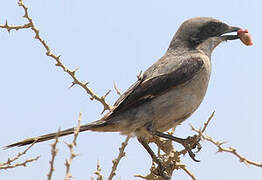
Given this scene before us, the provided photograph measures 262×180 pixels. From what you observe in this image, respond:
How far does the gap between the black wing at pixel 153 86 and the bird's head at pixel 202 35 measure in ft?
1.99

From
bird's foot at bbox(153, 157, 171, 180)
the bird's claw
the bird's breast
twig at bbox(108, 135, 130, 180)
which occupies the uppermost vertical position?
the bird's breast

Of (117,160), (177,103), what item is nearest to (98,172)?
(117,160)

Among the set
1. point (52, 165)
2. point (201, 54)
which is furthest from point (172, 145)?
point (52, 165)

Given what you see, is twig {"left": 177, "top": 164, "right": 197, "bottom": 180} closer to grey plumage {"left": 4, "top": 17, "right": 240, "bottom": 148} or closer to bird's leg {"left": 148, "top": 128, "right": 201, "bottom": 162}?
bird's leg {"left": 148, "top": 128, "right": 201, "bottom": 162}

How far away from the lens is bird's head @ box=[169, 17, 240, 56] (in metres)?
6.35

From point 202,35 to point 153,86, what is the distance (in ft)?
4.01

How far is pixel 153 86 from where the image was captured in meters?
5.68

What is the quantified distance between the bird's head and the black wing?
1.99ft

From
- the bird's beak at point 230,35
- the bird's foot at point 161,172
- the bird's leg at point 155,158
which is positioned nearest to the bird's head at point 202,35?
the bird's beak at point 230,35

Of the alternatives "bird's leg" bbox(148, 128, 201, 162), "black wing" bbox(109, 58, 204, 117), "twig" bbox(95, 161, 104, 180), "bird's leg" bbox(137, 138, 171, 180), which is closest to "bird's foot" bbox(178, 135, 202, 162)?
"bird's leg" bbox(148, 128, 201, 162)

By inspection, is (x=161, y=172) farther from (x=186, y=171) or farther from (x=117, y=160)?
(x=117, y=160)

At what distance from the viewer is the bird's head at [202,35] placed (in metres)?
6.35

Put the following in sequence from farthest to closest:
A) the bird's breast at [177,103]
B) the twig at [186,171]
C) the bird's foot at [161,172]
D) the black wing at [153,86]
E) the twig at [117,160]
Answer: the black wing at [153,86], the bird's breast at [177,103], the bird's foot at [161,172], the twig at [186,171], the twig at [117,160]

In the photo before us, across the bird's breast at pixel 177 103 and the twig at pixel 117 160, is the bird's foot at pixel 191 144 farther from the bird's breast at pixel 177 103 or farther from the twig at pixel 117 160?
the twig at pixel 117 160
